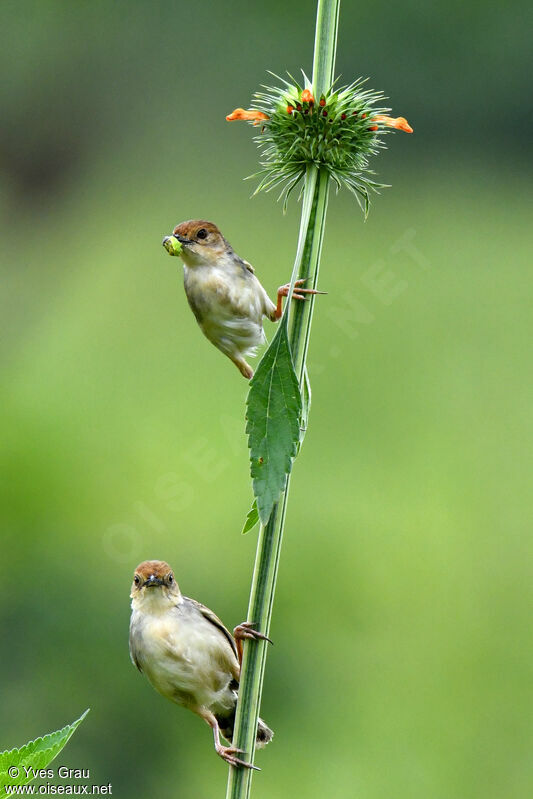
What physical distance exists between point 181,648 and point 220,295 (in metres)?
0.44

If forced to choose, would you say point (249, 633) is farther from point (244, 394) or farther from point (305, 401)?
point (244, 394)

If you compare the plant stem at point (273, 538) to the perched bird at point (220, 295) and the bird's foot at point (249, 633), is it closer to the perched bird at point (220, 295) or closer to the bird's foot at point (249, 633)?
the bird's foot at point (249, 633)

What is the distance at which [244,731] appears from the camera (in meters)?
0.91

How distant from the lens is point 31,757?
2.61 ft

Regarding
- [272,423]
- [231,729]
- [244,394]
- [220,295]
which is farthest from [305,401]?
[244,394]

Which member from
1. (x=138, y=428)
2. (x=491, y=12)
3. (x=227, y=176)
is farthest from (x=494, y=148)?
(x=138, y=428)

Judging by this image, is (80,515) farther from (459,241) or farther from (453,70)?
(453,70)

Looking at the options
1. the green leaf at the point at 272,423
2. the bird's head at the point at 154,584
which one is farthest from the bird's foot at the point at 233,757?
the bird's head at the point at 154,584

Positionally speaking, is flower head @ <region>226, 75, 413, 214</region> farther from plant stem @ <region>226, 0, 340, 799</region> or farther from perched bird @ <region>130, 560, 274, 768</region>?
perched bird @ <region>130, 560, 274, 768</region>

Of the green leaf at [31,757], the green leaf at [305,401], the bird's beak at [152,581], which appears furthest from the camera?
the bird's beak at [152,581]

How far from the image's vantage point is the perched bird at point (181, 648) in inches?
45.8

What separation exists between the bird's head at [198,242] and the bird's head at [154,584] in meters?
0.39

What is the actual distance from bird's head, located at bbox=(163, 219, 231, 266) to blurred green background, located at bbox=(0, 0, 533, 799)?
2679mm

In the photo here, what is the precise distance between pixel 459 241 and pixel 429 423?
1.38 m
